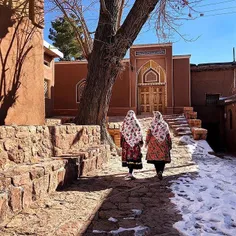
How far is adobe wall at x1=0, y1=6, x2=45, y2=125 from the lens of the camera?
549 centimetres

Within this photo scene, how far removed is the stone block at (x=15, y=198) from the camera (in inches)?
125

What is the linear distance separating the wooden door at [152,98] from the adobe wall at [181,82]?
1.00m

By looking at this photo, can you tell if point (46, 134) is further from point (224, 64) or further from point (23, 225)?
point (224, 64)

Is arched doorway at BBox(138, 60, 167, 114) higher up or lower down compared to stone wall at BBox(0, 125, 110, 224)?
higher up

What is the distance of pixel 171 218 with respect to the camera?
3.35 m

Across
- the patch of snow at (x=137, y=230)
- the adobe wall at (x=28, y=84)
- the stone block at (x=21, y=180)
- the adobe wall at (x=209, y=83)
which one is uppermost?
the adobe wall at (x=209, y=83)

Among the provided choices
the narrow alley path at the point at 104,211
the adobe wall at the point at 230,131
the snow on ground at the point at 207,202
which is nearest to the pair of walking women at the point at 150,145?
the narrow alley path at the point at 104,211

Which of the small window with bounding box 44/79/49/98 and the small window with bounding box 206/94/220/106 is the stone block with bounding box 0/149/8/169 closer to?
the small window with bounding box 44/79/49/98

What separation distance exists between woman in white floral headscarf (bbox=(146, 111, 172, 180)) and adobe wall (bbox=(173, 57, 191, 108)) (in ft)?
42.4

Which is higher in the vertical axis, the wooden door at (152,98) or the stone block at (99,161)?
the wooden door at (152,98)

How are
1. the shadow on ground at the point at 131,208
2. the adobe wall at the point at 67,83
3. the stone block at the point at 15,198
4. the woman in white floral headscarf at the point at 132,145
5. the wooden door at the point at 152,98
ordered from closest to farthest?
the shadow on ground at the point at 131,208
the stone block at the point at 15,198
the woman in white floral headscarf at the point at 132,145
the wooden door at the point at 152,98
the adobe wall at the point at 67,83

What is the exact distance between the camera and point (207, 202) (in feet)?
13.0

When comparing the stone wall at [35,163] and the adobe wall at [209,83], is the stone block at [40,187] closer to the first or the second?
the stone wall at [35,163]

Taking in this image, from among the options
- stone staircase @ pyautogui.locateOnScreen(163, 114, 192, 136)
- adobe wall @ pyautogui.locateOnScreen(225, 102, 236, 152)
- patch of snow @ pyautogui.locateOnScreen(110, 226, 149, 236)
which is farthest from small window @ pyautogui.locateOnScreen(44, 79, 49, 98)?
patch of snow @ pyautogui.locateOnScreen(110, 226, 149, 236)
